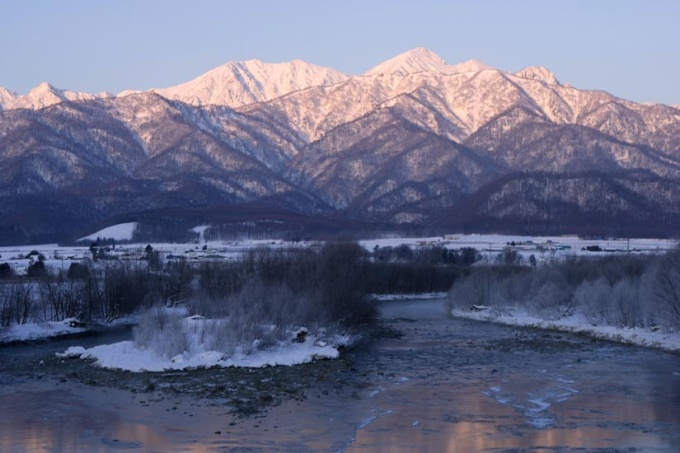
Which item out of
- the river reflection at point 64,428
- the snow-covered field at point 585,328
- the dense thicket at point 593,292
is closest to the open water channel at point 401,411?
the river reflection at point 64,428

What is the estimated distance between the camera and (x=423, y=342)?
61750 mm

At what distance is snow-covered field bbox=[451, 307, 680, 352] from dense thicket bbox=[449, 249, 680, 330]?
38.6 inches

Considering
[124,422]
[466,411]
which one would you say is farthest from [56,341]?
[466,411]

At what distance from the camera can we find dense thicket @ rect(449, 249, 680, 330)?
61562 mm

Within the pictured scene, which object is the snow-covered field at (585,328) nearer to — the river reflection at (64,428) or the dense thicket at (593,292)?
the dense thicket at (593,292)

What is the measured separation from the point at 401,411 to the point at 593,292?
43951mm

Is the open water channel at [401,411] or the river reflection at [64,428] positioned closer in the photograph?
the river reflection at [64,428]

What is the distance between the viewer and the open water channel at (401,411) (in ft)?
95.4

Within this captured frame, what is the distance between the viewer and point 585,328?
229 ft

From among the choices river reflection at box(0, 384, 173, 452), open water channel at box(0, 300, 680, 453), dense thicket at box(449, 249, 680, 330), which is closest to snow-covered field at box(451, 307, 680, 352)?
dense thicket at box(449, 249, 680, 330)

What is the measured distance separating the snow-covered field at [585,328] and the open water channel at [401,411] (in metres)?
5.30

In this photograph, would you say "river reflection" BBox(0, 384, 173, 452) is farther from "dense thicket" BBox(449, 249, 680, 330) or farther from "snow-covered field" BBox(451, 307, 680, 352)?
"dense thicket" BBox(449, 249, 680, 330)

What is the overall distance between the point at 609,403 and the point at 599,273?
57.8 metres

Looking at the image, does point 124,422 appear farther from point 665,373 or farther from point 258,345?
point 665,373
